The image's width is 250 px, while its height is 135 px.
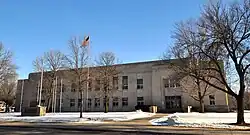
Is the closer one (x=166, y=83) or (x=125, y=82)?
(x=166, y=83)

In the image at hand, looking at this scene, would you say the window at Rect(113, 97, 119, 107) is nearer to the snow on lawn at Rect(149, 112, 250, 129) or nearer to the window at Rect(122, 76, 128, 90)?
the window at Rect(122, 76, 128, 90)

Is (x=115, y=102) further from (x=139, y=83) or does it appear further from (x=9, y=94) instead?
(x=9, y=94)

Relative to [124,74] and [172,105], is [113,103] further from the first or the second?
[172,105]

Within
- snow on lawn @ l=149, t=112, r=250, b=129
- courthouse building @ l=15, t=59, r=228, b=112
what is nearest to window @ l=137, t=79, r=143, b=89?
courthouse building @ l=15, t=59, r=228, b=112

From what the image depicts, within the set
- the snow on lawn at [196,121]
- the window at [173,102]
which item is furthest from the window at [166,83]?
the snow on lawn at [196,121]

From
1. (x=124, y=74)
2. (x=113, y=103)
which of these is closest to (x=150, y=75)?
(x=124, y=74)

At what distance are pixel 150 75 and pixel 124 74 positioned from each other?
6059mm

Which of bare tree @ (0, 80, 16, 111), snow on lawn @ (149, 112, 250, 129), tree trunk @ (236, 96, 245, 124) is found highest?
bare tree @ (0, 80, 16, 111)

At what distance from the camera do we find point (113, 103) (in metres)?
59.4

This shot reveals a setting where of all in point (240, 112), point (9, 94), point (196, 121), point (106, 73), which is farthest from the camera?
point (9, 94)

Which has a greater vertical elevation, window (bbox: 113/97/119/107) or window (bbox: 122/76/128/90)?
window (bbox: 122/76/128/90)

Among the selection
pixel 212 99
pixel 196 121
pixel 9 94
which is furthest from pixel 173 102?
pixel 9 94

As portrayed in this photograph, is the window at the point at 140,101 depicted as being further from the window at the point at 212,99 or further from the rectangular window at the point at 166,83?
the window at the point at 212,99

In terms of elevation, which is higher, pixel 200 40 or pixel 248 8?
pixel 248 8
